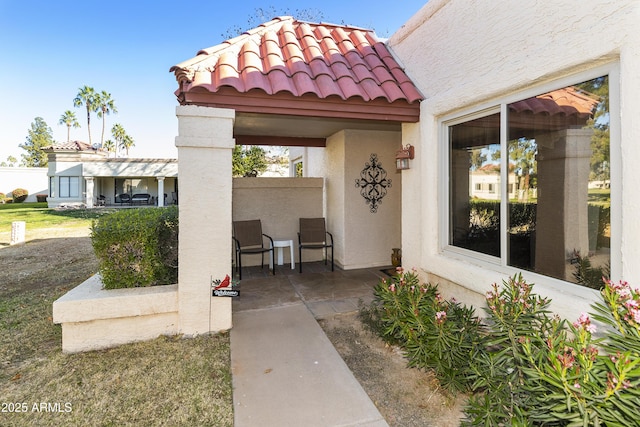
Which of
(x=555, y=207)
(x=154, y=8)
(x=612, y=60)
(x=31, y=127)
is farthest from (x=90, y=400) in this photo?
(x=31, y=127)

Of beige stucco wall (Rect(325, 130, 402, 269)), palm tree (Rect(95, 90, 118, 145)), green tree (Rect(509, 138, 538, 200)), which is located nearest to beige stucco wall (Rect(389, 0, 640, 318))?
green tree (Rect(509, 138, 538, 200))

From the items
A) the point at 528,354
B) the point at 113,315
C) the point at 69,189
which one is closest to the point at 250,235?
the point at 113,315

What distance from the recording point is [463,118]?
397 centimetres

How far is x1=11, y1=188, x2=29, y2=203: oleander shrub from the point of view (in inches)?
1223

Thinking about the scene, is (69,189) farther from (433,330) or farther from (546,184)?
(546,184)

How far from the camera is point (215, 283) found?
398cm

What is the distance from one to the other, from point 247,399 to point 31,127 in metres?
82.7

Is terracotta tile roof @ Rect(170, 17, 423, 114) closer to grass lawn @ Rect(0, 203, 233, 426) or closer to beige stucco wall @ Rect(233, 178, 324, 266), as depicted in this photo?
grass lawn @ Rect(0, 203, 233, 426)

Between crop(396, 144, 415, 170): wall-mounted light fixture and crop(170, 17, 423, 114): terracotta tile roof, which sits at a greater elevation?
crop(170, 17, 423, 114): terracotta tile roof

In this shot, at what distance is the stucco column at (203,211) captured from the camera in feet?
12.5

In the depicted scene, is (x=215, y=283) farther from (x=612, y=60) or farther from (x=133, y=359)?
(x=612, y=60)

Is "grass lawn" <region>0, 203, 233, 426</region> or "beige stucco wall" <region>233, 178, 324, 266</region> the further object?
"beige stucco wall" <region>233, 178, 324, 266</region>

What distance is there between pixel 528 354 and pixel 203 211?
343 centimetres

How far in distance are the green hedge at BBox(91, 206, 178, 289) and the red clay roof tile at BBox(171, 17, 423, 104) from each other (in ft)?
5.88
